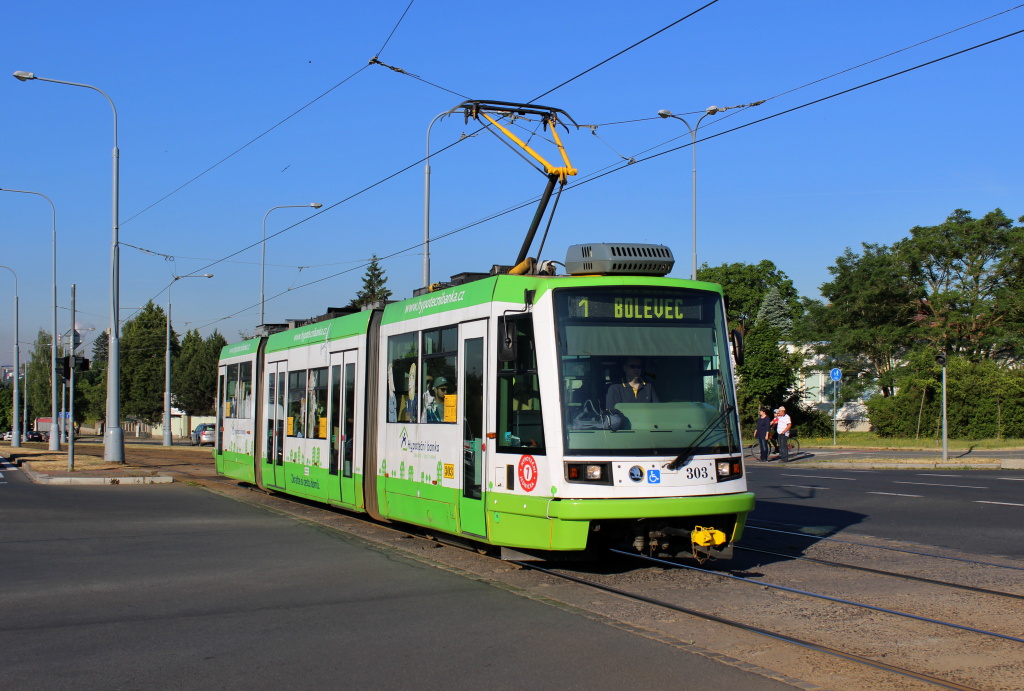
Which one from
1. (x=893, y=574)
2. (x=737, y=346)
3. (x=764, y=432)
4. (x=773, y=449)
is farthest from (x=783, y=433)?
(x=737, y=346)

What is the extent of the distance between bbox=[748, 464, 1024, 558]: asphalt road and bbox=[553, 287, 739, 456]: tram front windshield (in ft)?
13.1

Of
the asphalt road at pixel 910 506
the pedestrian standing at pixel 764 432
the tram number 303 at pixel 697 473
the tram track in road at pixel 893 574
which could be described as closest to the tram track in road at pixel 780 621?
the tram track in road at pixel 893 574

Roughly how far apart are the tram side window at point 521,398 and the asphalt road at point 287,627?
1405 millimetres

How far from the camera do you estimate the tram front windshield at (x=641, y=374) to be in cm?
931

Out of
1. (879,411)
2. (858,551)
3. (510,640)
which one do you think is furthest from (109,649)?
(879,411)

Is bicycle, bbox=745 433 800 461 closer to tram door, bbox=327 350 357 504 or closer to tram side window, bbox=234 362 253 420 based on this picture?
tram side window, bbox=234 362 253 420

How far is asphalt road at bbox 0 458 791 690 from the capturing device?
6207mm

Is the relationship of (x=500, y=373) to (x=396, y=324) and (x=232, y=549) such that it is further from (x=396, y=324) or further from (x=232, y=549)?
(x=232, y=549)

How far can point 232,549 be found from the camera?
474 inches

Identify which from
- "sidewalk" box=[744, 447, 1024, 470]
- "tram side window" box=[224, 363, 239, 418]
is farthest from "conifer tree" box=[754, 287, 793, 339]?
"tram side window" box=[224, 363, 239, 418]

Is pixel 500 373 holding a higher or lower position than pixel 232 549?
higher

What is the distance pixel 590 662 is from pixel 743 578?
3.38m

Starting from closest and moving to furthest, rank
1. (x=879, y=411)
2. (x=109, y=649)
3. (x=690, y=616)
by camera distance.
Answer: (x=109, y=649), (x=690, y=616), (x=879, y=411)

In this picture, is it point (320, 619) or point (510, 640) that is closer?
point (510, 640)
